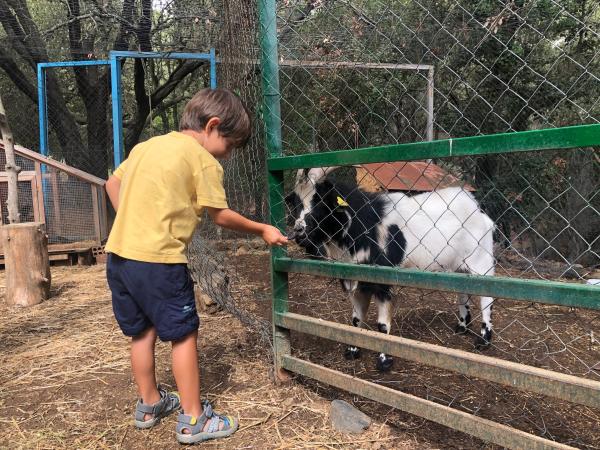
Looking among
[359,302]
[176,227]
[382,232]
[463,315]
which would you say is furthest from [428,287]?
[463,315]

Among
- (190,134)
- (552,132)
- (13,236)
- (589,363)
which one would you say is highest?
(190,134)

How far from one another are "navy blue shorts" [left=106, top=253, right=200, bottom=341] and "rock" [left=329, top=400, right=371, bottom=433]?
83 centimetres

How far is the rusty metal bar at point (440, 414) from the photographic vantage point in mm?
1822

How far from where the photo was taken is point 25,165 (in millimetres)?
7012

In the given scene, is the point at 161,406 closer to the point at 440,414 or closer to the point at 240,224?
the point at 240,224

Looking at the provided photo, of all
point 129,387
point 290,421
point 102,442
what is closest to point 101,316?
point 129,387

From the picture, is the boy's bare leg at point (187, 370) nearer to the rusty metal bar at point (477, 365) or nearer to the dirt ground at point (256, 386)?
the dirt ground at point (256, 386)

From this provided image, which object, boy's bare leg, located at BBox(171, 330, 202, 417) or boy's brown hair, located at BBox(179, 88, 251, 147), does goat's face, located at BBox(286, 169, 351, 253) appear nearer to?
boy's brown hair, located at BBox(179, 88, 251, 147)

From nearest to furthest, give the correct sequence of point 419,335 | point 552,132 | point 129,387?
point 552,132 < point 129,387 < point 419,335

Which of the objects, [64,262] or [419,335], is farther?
[64,262]

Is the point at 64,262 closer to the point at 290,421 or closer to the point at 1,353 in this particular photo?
the point at 1,353

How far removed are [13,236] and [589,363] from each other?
17.4ft

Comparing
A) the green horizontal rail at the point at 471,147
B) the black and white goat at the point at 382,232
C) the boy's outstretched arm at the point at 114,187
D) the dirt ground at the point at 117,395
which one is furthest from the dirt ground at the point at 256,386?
the green horizontal rail at the point at 471,147

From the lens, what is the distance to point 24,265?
5230mm
